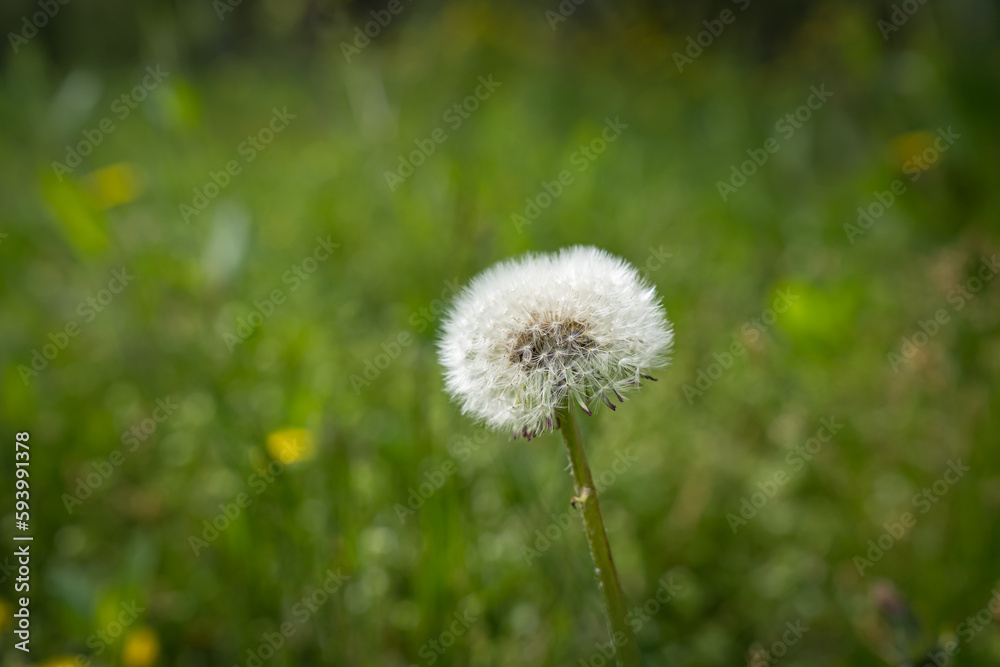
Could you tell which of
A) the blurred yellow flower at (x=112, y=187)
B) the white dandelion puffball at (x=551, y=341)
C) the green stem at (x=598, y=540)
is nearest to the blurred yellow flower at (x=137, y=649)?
the white dandelion puffball at (x=551, y=341)

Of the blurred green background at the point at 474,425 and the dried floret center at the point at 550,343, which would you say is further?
the blurred green background at the point at 474,425

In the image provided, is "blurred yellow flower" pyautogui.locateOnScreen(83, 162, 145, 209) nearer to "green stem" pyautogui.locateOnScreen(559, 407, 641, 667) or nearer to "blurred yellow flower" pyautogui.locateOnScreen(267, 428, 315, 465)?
"blurred yellow flower" pyautogui.locateOnScreen(267, 428, 315, 465)

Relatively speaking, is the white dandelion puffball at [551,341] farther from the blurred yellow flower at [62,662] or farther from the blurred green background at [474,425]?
the blurred yellow flower at [62,662]

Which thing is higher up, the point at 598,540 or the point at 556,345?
the point at 556,345

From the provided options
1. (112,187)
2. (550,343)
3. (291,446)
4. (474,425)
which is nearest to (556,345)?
(550,343)

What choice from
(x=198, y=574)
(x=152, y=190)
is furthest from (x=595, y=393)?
(x=152, y=190)

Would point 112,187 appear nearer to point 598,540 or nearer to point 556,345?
point 556,345
